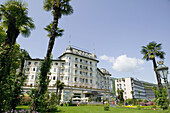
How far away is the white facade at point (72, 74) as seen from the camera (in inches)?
1535

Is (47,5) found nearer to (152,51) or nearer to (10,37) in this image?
(10,37)

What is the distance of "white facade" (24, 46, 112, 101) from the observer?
128 feet

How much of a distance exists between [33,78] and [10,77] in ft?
128

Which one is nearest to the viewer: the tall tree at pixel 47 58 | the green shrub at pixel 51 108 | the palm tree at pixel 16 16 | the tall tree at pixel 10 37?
the tall tree at pixel 10 37

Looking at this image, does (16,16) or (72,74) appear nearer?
(16,16)

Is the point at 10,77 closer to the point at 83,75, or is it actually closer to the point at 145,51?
the point at 145,51

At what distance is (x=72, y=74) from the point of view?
41.3 m

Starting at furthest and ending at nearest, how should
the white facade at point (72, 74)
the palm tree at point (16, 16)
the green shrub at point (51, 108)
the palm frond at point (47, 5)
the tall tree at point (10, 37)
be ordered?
the white facade at point (72, 74) < the green shrub at point (51, 108) < the palm frond at point (47, 5) < the palm tree at point (16, 16) < the tall tree at point (10, 37)

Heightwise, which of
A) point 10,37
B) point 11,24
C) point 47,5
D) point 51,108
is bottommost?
point 51,108

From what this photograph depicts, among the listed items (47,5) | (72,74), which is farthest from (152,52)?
(72,74)

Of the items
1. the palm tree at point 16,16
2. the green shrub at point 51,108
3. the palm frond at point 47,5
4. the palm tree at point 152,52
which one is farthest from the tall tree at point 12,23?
the palm tree at point 152,52

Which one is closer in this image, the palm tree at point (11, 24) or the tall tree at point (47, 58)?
the palm tree at point (11, 24)

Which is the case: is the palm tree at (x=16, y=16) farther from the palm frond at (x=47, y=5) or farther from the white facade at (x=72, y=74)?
the white facade at (x=72, y=74)

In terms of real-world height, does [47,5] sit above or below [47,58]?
above
